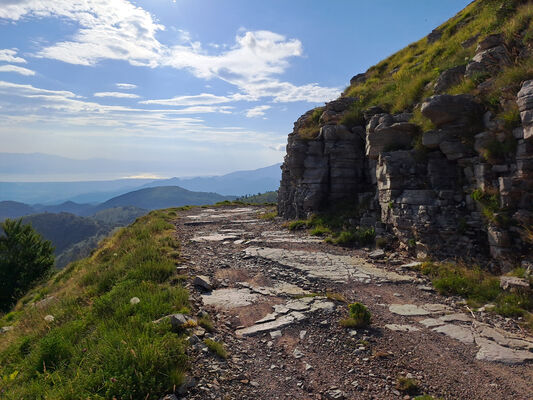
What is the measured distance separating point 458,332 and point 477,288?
274 cm

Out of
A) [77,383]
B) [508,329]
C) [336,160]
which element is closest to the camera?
[77,383]

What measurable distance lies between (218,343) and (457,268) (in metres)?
9.08

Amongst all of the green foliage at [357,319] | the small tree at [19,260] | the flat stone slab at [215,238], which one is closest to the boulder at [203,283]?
the green foliage at [357,319]

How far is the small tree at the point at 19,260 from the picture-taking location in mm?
34122

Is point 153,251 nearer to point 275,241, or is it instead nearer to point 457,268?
point 275,241

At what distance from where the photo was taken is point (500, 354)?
6.64 m

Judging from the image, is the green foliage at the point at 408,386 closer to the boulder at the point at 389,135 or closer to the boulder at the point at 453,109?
the boulder at the point at 453,109

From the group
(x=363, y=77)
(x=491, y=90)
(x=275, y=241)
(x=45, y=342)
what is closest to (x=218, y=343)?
(x=45, y=342)

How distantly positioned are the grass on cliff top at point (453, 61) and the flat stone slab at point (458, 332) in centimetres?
933

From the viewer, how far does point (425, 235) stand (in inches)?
510

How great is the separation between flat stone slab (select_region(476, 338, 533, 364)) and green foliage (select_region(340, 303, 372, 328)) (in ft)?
7.88

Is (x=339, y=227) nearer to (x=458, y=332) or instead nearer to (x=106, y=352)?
(x=458, y=332)

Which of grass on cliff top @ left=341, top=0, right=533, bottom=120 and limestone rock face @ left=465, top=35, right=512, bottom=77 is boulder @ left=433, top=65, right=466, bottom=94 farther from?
A: grass on cliff top @ left=341, top=0, right=533, bottom=120

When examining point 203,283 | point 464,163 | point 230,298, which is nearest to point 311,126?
point 464,163
